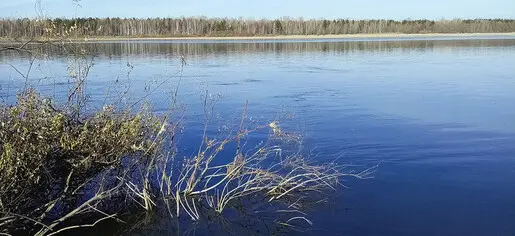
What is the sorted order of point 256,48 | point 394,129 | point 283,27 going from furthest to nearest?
point 283,27 → point 256,48 → point 394,129

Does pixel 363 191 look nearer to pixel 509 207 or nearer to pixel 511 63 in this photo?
pixel 509 207

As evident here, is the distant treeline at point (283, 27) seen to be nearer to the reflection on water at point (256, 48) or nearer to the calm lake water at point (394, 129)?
the reflection on water at point (256, 48)

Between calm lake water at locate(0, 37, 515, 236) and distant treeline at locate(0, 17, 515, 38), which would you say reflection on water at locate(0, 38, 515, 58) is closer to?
calm lake water at locate(0, 37, 515, 236)

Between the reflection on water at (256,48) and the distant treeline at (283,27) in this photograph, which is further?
the distant treeline at (283,27)

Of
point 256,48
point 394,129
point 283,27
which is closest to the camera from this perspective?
point 394,129

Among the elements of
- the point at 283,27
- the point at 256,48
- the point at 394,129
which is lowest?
the point at 394,129

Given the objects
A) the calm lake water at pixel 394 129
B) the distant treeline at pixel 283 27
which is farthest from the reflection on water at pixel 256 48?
the distant treeline at pixel 283 27

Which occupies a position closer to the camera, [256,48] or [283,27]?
[256,48]

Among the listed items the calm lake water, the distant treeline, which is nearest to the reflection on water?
the calm lake water

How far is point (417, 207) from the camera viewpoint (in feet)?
21.5

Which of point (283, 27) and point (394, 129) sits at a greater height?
point (283, 27)

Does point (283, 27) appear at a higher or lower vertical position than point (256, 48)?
higher

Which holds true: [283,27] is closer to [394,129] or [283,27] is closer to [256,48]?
[256,48]

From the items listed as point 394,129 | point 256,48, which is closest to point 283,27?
point 256,48
